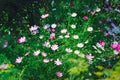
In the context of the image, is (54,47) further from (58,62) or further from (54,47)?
(58,62)

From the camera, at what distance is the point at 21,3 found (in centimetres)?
516

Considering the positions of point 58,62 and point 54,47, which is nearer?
point 58,62

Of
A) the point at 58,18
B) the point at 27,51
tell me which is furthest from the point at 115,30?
the point at 27,51

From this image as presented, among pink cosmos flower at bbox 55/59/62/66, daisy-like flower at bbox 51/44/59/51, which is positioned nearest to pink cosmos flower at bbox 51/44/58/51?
daisy-like flower at bbox 51/44/59/51

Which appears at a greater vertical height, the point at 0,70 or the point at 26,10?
the point at 26,10

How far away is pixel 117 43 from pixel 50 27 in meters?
0.93

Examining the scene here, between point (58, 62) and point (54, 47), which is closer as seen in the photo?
point (58, 62)

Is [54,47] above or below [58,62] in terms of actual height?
above

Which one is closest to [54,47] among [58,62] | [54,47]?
[54,47]

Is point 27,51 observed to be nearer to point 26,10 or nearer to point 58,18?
point 58,18

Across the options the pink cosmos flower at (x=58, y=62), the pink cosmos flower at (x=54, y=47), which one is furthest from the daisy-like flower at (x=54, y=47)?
the pink cosmos flower at (x=58, y=62)

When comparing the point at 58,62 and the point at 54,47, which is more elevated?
the point at 54,47

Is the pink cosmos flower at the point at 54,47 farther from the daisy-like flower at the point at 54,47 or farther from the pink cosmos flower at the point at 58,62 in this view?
the pink cosmos flower at the point at 58,62

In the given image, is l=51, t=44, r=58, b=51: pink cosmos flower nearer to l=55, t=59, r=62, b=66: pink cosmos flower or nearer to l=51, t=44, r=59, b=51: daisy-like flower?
l=51, t=44, r=59, b=51: daisy-like flower
